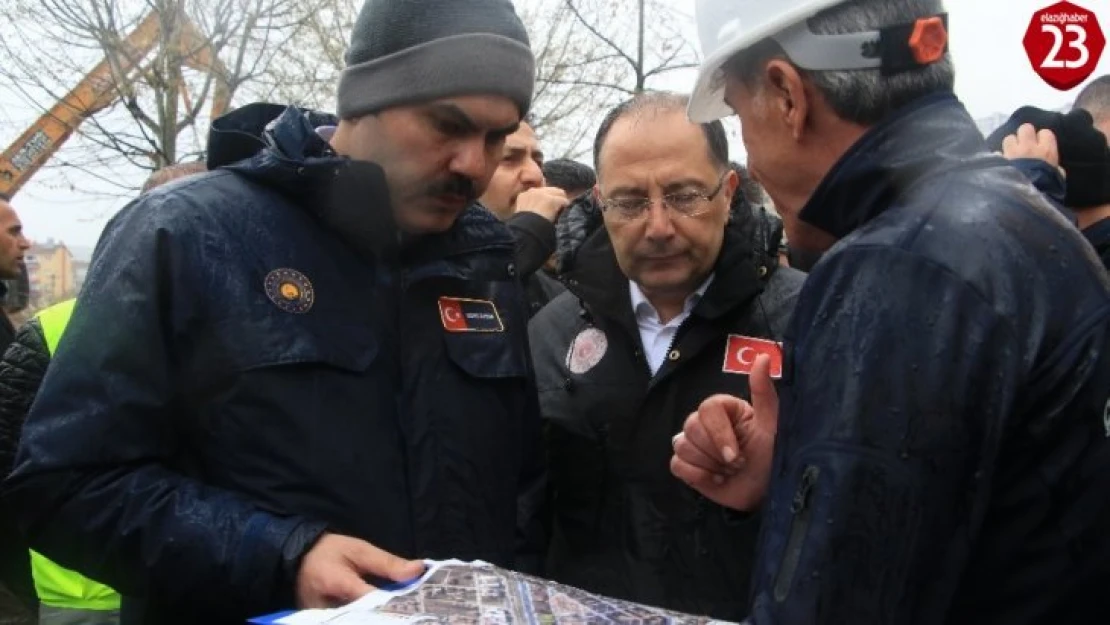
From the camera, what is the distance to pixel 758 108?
5.51 ft

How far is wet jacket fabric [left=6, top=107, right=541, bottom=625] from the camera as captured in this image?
1.90 m

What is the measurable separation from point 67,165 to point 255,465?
1356cm

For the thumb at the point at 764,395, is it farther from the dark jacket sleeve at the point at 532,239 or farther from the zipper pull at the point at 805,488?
the dark jacket sleeve at the point at 532,239

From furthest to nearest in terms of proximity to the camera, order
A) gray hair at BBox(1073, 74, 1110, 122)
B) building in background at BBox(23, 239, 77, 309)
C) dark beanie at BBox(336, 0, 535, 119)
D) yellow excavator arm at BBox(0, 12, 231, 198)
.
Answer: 1. building in background at BBox(23, 239, 77, 309)
2. yellow excavator arm at BBox(0, 12, 231, 198)
3. gray hair at BBox(1073, 74, 1110, 122)
4. dark beanie at BBox(336, 0, 535, 119)

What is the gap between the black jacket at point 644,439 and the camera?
2.65m

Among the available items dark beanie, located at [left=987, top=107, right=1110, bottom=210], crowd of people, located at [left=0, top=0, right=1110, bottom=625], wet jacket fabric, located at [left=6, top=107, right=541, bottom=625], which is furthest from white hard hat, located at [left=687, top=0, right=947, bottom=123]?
dark beanie, located at [left=987, top=107, right=1110, bottom=210]

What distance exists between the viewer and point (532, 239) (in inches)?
151

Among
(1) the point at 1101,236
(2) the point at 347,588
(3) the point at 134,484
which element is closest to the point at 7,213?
(3) the point at 134,484

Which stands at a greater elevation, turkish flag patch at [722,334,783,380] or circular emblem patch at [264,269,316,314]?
circular emblem patch at [264,269,316,314]

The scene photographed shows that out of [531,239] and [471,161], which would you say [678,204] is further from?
[531,239]

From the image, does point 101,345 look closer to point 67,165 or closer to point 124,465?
point 124,465

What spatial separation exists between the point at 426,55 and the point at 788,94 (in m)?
0.92

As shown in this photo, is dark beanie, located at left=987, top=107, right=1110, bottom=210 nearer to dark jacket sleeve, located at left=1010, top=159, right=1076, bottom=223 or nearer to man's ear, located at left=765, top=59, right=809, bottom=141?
dark jacket sleeve, located at left=1010, top=159, right=1076, bottom=223

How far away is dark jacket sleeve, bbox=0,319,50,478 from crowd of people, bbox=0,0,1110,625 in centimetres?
186
